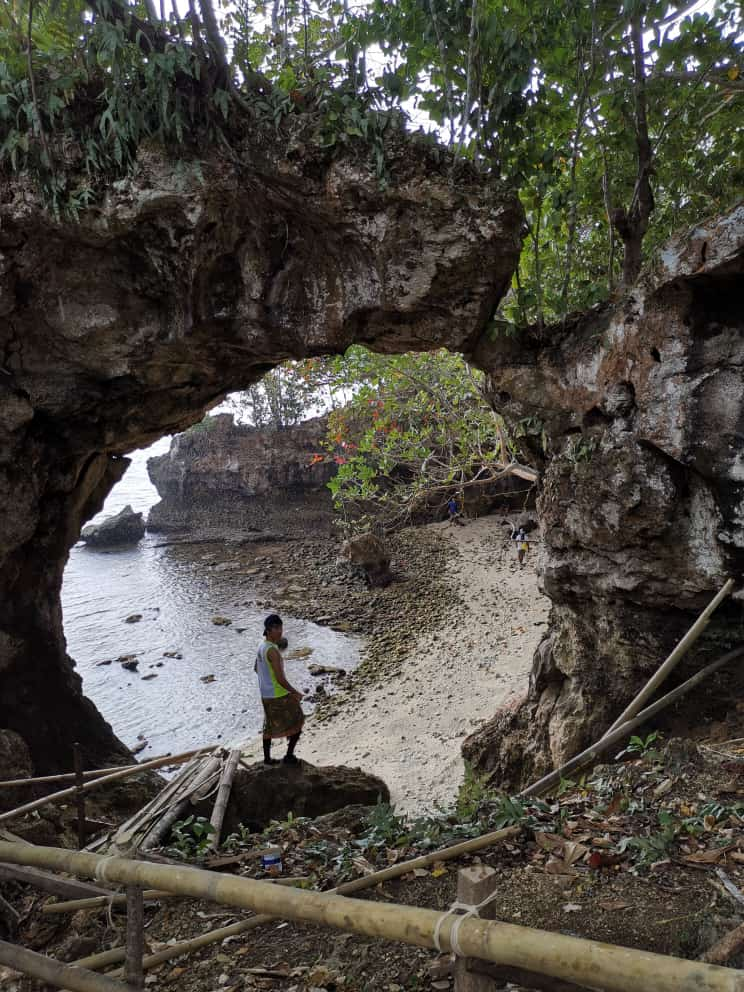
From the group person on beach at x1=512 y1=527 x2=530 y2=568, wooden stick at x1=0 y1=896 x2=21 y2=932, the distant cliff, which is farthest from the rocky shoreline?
the distant cliff

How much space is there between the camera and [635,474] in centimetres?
544

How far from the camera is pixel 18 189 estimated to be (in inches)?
209

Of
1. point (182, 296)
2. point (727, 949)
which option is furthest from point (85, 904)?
point (182, 296)

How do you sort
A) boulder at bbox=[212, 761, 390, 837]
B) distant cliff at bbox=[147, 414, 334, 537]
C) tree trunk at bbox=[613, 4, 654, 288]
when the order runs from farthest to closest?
distant cliff at bbox=[147, 414, 334, 537]
boulder at bbox=[212, 761, 390, 837]
tree trunk at bbox=[613, 4, 654, 288]

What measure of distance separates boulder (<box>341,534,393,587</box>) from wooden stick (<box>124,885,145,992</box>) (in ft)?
46.8

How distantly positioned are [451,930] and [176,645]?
14.3 meters

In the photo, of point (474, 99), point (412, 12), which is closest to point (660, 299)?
point (474, 99)

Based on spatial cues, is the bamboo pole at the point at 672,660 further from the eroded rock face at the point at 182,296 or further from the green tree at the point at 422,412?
the green tree at the point at 422,412

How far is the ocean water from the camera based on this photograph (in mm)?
11258

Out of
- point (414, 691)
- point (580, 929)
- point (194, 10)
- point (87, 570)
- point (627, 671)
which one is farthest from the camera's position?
point (87, 570)

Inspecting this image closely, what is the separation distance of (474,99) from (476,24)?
0.62 meters

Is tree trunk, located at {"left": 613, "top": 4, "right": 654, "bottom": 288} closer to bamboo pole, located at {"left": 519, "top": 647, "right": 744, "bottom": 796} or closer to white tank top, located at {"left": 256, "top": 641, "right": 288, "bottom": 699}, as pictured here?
bamboo pole, located at {"left": 519, "top": 647, "right": 744, "bottom": 796}

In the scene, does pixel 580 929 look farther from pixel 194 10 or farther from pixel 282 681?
pixel 194 10

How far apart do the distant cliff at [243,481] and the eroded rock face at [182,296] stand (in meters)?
16.3
